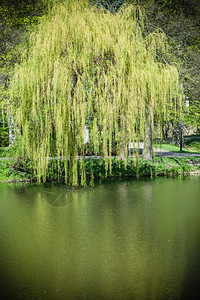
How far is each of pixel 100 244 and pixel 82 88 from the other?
3.80 meters

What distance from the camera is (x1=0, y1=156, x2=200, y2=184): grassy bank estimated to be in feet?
56.3

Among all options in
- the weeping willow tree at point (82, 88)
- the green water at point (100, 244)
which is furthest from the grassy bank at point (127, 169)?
the weeping willow tree at point (82, 88)

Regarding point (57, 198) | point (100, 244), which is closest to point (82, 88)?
point (100, 244)

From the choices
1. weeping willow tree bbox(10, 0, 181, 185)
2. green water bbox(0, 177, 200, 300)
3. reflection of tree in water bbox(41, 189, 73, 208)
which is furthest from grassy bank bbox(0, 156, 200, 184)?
weeping willow tree bbox(10, 0, 181, 185)

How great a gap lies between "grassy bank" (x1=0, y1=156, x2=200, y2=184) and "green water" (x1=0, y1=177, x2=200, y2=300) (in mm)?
2450

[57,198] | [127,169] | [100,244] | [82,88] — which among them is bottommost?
[100,244]

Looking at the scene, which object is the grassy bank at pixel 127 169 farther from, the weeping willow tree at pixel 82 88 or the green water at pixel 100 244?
the weeping willow tree at pixel 82 88

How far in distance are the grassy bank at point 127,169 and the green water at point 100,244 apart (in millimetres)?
2450

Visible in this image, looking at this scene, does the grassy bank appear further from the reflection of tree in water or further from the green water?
the green water

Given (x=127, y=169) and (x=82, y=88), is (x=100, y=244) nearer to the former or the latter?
(x=82, y=88)

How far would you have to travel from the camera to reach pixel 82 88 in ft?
33.5

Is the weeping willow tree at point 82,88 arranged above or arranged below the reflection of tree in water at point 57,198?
above

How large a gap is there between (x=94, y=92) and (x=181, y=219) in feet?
12.9

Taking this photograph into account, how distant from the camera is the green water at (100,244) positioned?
654 centimetres
